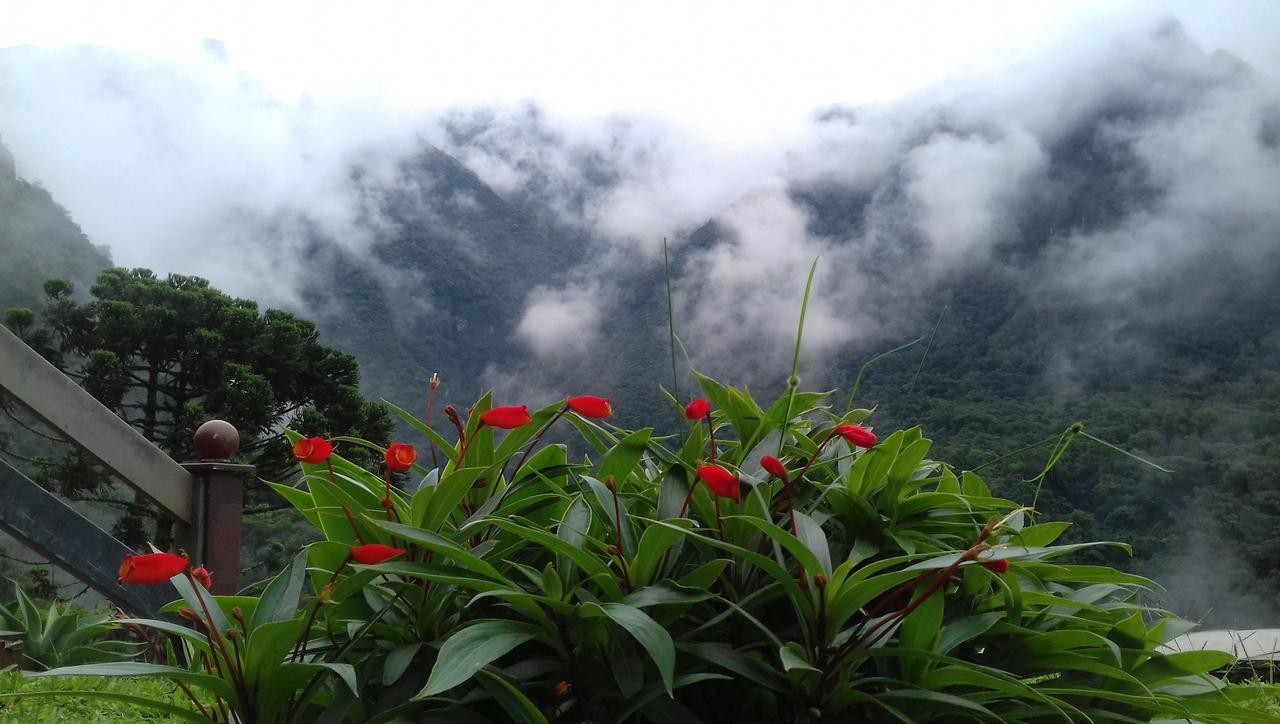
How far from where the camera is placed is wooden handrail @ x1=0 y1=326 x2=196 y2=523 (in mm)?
2023

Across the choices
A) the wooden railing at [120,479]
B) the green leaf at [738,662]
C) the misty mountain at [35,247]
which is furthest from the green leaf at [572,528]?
the misty mountain at [35,247]

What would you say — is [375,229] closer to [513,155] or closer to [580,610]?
[513,155]

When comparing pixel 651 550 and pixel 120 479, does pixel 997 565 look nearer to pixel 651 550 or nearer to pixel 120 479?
pixel 651 550

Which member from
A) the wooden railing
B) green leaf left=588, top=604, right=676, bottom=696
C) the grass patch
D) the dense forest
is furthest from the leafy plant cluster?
the dense forest

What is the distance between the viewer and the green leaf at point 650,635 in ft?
1.79

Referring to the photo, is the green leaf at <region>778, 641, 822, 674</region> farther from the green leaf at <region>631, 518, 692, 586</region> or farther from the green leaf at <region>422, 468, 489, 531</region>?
the green leaf at <region>422, 468, 489, 531</region>

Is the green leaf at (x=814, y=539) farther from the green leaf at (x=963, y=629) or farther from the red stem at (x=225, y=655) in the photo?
the red stem at (x=225, y=655)

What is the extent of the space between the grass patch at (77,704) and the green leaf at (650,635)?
0.80m

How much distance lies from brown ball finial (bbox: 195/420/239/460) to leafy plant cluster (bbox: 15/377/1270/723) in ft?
6.02

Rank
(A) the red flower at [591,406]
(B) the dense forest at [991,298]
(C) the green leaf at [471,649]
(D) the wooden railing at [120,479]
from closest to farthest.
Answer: (C) the green leaf at [471,649], (A) the red flower at [591,406], (D) the wooden railing at [120,479], (B) the dense forest at [991,298]

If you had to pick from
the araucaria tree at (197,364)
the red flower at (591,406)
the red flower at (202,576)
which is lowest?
the red flower at (202,576)

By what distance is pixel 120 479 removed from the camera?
2.27 meters

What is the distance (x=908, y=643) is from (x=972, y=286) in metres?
16.8

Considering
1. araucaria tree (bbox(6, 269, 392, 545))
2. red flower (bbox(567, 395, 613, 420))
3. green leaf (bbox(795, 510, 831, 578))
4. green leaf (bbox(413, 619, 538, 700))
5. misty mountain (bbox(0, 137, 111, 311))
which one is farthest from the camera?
misty mountain (bbox(0, 137, 111, 311))
